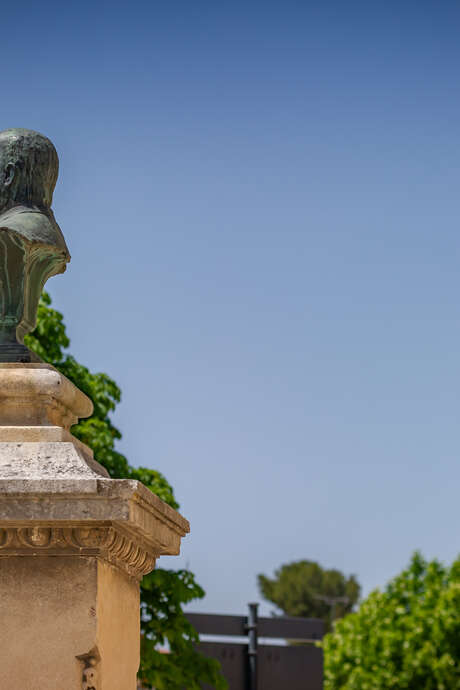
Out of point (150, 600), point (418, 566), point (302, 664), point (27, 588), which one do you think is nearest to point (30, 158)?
point (27, 588)

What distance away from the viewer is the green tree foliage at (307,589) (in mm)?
96562

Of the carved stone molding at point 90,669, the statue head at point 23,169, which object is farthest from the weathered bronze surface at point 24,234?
the carved stone molding at point 90,669

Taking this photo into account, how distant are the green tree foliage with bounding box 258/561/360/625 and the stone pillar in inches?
3687

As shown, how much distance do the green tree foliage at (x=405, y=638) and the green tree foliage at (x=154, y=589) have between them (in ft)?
81.1

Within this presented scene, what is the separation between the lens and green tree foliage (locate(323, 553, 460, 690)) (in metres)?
38.9

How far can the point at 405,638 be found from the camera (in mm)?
40125

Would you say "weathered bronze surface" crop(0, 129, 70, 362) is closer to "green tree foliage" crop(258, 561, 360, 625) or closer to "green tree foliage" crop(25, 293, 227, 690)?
"green tree foliage" crop(25, 293, 227, 690)

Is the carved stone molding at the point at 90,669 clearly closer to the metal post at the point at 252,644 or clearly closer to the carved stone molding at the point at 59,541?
the carved stone molding at the point at 59,541

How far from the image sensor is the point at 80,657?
185 inches

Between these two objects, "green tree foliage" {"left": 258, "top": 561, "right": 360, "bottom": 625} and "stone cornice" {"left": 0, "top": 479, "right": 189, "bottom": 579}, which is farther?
"green tree foliage" {"left": 258, "top": 561, "right": 360, "bottom": 625}

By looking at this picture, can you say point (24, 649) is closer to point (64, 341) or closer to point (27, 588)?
point (27, 588)

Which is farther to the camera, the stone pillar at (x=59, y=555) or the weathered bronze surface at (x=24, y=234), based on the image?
the weathered bronze surface at (x=24, y=234)

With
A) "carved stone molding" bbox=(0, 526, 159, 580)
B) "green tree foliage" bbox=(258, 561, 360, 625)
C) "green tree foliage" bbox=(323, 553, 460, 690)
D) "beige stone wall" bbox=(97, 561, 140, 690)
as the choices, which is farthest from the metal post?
"green tree foliage" bbox=(258, 561, 360, 625)

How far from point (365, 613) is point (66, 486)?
40639 millimetres
